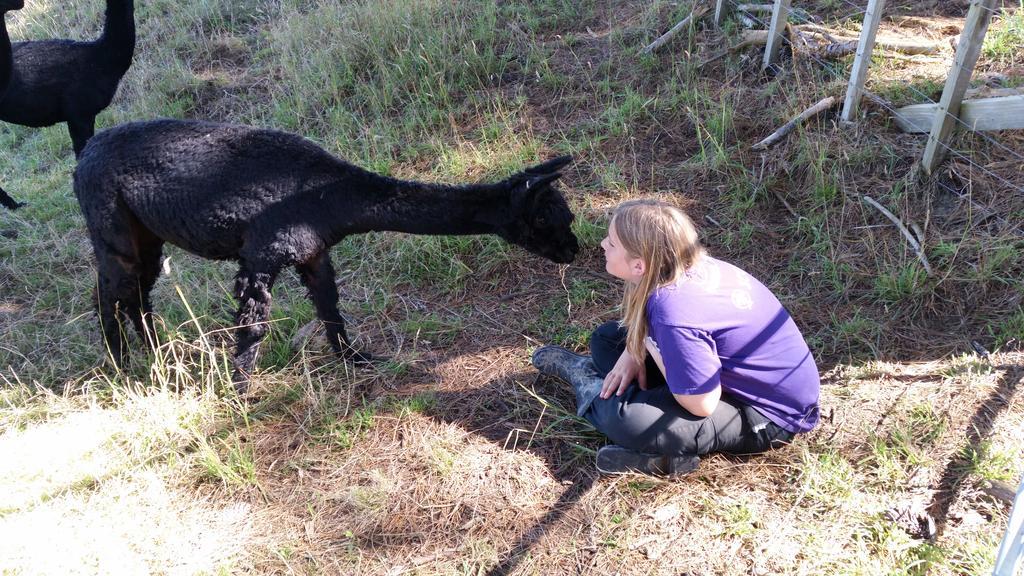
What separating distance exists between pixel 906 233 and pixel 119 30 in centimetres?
701

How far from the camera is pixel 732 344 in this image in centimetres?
276

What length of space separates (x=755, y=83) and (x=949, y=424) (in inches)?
145

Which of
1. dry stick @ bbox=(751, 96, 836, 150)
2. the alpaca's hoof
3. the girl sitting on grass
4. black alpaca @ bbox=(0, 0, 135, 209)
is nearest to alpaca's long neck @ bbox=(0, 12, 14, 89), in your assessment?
black alpaca @ bbox=(0, 0, 135, 209)

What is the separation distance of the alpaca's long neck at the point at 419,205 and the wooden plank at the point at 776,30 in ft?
11.1

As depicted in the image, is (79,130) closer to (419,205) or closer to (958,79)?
(419,205)

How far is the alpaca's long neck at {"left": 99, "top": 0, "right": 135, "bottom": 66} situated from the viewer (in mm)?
6332

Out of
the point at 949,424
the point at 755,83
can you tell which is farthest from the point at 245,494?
the point at 755,83

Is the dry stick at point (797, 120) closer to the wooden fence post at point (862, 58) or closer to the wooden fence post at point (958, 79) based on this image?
the wooden fence post at point (862, 58)

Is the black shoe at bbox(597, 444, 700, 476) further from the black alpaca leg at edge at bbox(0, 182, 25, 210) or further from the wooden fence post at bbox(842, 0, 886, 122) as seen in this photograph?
the black alpaca leg at edge at bbox(0, 182, 25, 210)

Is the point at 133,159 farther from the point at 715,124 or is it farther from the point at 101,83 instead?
the point at 715,124

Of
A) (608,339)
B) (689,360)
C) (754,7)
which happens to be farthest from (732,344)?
(754,7)

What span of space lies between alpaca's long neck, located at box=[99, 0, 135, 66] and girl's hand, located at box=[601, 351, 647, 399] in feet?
20.0

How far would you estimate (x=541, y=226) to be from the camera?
372 cm

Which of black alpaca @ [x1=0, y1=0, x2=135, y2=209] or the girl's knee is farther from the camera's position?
black alpaca @ [x1=0, y1=0, x2=135, y2=209]
